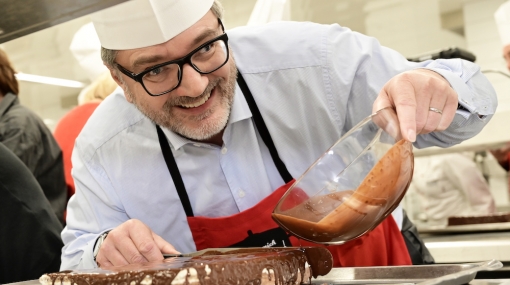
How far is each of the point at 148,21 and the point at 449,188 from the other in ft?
15.8

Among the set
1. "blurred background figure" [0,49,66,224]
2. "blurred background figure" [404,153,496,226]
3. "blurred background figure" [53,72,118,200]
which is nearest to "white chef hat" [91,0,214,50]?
"blurred background figure" [0,49,66,224]

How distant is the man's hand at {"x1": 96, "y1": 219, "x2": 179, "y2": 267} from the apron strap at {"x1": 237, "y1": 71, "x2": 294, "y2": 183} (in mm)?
384

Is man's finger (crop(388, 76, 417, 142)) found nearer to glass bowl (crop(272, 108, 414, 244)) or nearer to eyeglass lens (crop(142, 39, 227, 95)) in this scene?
glass bowl (crop(272, 108, 414, 244))

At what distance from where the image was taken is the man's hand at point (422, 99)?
3.14 feet

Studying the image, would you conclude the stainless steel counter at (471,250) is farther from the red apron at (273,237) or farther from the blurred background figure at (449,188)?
the blurred background figure at (449,188)

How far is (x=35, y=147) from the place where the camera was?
252 cm

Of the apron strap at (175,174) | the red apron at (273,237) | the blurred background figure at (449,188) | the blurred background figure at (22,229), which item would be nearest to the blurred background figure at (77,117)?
the blurred background figure at (22,229)

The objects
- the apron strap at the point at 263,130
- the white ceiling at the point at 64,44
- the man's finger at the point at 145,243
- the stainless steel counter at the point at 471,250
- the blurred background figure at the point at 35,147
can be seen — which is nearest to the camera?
the man's finger at the point at 145,243

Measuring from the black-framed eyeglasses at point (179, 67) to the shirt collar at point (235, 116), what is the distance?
15cm

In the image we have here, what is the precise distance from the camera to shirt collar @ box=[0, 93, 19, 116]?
2.59 m

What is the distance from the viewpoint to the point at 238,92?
1476 mm

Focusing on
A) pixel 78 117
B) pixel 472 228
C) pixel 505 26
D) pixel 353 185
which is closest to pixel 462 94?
pixel 353 185

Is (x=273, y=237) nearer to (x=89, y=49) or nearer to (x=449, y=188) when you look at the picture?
(x=89, y=49)

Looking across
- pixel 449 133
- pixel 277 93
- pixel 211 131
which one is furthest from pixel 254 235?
pixel 449 133
